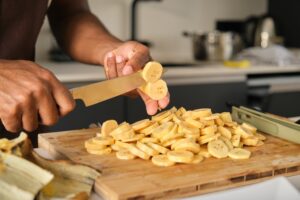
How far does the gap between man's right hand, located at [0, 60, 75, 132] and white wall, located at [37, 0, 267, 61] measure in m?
1.59

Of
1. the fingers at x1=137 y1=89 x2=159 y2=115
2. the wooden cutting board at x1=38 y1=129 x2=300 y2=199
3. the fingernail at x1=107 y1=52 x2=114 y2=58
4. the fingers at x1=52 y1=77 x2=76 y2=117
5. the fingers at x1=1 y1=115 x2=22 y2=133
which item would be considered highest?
the fingernail at x1=107 y1=52 x2=114 y2=58

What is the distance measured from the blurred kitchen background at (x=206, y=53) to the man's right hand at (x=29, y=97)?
38.2 inches

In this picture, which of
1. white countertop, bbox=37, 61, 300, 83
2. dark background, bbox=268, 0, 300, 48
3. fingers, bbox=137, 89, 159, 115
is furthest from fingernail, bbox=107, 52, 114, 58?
dark background, bbox=268, 0, 300, 48

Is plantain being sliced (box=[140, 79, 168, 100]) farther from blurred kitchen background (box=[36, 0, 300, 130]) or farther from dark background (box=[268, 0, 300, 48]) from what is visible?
dark background (box=[268, 0, 300, 48])

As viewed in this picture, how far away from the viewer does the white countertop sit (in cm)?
183

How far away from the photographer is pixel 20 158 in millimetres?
729

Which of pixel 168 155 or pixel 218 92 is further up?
pixel 168 155

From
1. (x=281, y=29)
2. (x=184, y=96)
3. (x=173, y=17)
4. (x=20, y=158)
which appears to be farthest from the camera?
(x=281, y=29)

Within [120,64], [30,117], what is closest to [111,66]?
[120,64]

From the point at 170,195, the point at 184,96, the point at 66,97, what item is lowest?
the point at 184,96

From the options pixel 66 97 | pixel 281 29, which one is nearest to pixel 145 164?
pixel 66 97

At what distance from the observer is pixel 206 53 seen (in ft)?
7.69

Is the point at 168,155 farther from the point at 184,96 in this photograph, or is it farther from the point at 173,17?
the point at 173,17

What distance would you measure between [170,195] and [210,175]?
0.09m
